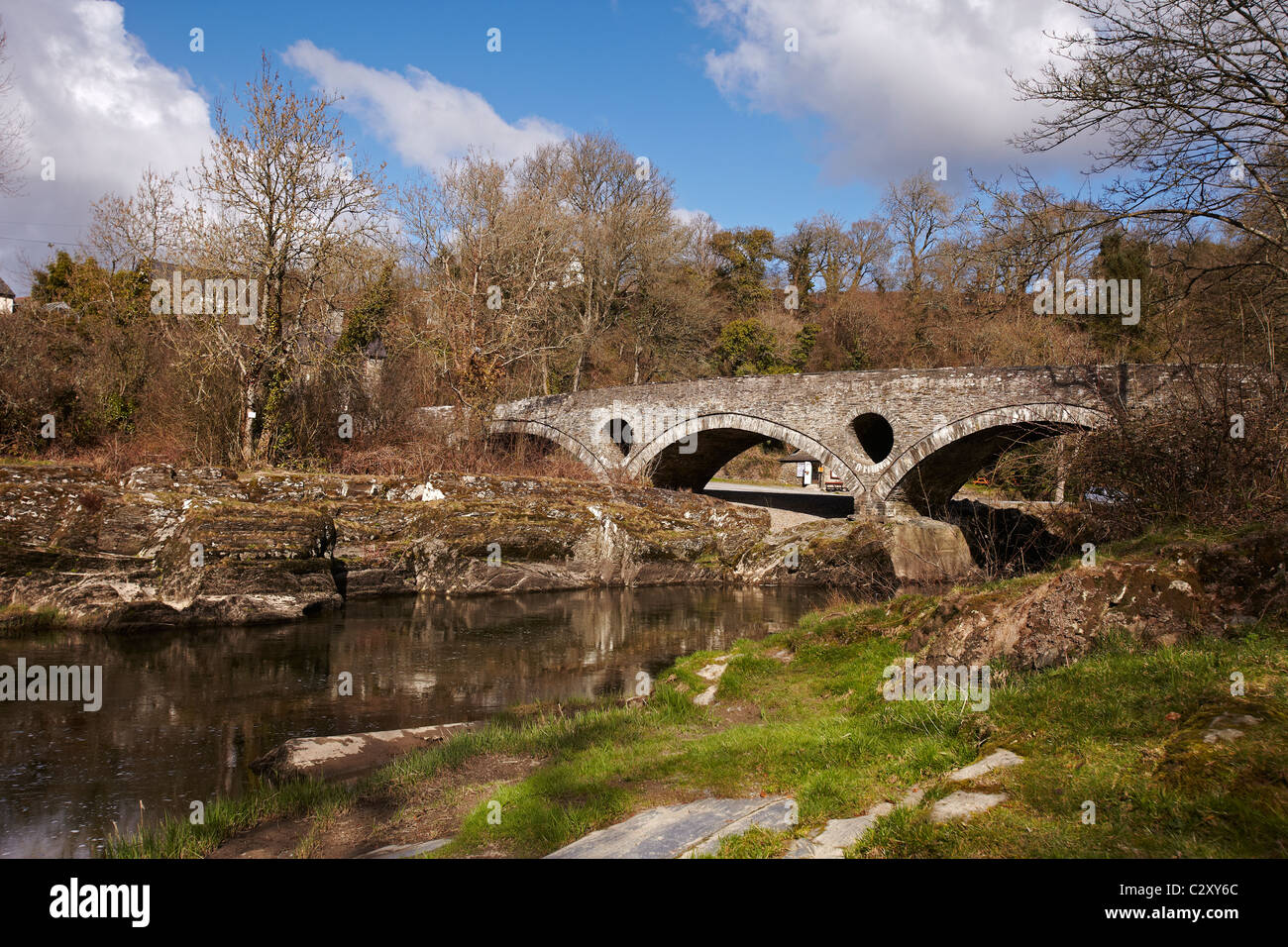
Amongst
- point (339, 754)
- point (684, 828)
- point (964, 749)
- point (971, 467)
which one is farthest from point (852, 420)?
point (684, 828)

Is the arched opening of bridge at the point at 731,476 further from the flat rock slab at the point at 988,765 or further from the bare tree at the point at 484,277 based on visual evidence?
the flat rock slab at the point at 988,765

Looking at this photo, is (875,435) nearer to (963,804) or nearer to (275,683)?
(275,683)

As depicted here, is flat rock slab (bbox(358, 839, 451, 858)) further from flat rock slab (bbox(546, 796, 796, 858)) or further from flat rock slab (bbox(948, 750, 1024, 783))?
flat rock slab (bbox(948, 750, 1024, 783))

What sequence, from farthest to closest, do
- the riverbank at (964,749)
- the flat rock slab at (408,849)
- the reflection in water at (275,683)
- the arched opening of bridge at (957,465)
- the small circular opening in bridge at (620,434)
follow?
the small circular opening in bridge at (620,434) < the arched opening of bridge at (957,465) < the reflection in water at (275,683) < the flat rock slab at (408,849) < the riverbank at (964,749)

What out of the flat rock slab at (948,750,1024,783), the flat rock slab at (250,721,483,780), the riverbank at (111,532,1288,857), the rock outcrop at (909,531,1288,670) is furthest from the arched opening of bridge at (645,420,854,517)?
the flat rock slab at (948,750,1024,783)

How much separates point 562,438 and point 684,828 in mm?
26603

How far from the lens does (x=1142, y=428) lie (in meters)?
8.23

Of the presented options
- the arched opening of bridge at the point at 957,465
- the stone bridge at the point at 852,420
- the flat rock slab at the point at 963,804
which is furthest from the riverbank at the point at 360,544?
the flat rock slab at the point at 963,804

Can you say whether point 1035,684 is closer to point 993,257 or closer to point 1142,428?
point 1142,428

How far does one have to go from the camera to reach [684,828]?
4.16 meters

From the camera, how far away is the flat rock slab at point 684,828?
3838mm

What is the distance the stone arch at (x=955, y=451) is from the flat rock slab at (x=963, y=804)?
1885cm

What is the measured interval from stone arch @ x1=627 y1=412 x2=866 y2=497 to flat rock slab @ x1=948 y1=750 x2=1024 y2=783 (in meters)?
22.0

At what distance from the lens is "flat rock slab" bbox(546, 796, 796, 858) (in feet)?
12.6
